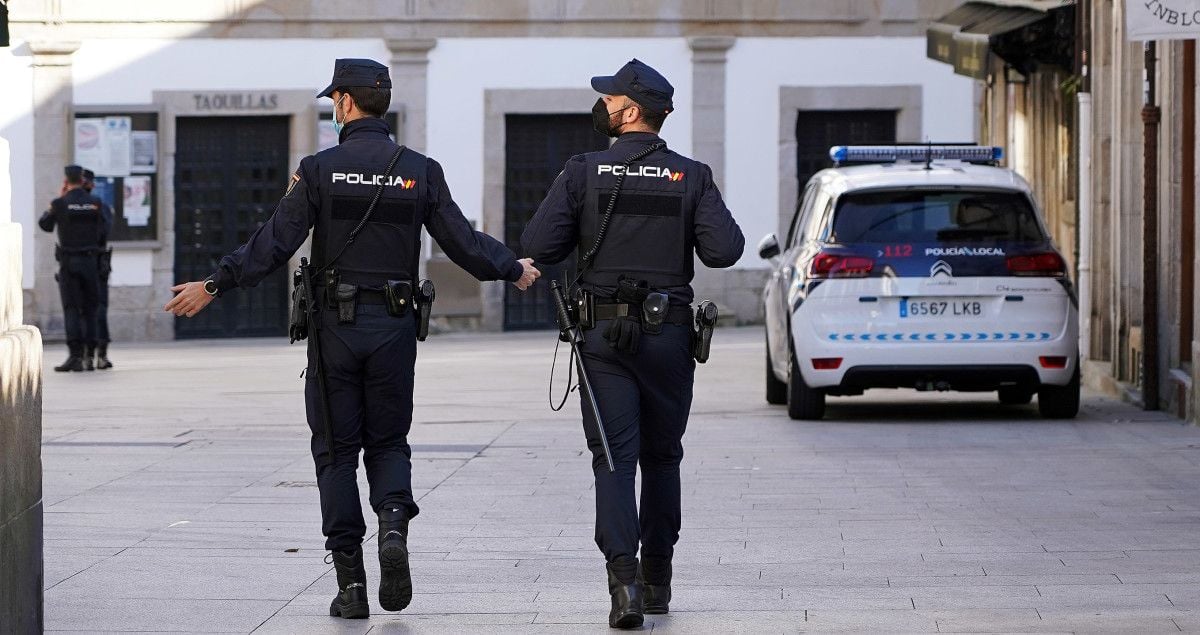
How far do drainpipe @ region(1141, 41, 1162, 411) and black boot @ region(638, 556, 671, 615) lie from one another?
26.7 feet

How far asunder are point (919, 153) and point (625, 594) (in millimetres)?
8757

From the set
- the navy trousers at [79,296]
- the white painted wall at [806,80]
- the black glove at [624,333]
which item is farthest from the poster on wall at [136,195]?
the black glove at [624,333]

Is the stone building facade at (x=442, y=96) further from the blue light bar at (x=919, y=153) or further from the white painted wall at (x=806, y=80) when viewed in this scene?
the blue light bar at (x=919, y=153)

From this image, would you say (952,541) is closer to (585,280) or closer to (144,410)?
(585,280)

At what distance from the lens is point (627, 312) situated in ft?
22.7

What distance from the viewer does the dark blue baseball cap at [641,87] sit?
6969 mm

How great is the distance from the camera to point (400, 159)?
7086 mm

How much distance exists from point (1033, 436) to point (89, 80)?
52.1 ft

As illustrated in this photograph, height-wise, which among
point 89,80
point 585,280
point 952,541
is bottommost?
point 952,541

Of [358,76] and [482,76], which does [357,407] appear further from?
[482,76]

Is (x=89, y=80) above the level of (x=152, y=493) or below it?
above

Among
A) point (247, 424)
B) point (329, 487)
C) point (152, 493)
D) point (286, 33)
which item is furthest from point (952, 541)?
point (286, 33)

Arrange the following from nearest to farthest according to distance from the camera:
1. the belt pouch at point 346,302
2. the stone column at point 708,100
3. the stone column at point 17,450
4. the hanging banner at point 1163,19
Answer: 1. the stone column at point 17,450
2. the belt pouch at point 346,302
3. the hanging banner at point 1163,19
4. the stone column at point 708,100

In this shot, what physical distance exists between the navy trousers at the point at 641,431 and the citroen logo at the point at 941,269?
6588mm
